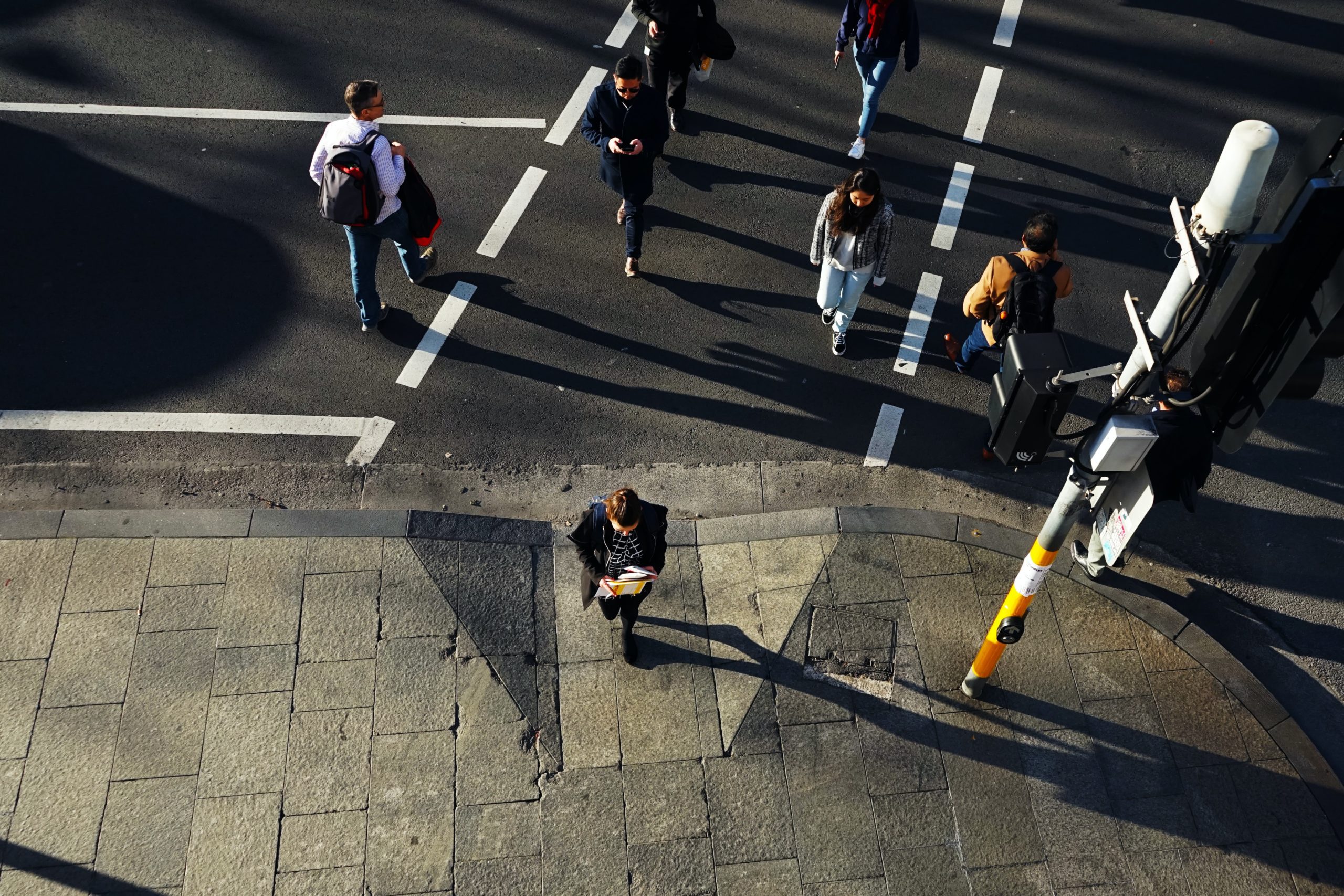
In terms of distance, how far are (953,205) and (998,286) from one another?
99.6 inches

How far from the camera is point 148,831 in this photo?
5.02 m

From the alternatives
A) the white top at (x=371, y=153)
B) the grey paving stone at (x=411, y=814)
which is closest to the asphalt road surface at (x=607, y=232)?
the white top at (x=371, y=153)

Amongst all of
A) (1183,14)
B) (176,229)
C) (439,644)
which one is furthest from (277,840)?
(1183,14)

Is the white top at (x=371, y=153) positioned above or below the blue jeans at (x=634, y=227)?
above

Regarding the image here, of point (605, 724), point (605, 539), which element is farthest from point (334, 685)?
point (605, 539)

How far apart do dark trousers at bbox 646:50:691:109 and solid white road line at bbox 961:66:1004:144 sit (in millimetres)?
2676

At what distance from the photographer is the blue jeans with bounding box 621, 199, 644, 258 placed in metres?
7.33

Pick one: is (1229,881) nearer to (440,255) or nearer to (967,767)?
(967,767)

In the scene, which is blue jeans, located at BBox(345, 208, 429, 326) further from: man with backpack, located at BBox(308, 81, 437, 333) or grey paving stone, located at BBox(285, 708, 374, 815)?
grey paving stone, located at BBox(285, 708, 374, 815)

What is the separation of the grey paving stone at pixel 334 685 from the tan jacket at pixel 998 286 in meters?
4.40

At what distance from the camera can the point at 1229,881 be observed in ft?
16.6

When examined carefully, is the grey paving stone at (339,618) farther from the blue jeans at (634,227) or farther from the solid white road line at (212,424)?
the blue jeans at (634,227)

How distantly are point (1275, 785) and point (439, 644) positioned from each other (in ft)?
15.9

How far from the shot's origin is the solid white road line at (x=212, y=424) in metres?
6.71
